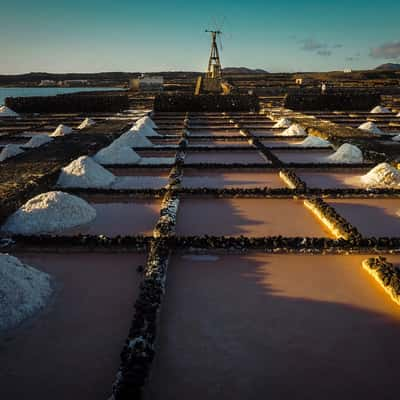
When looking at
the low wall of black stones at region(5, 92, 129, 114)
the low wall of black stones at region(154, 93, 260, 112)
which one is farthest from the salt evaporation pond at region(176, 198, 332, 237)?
the low wall of black stones at region(5, 92, 129, 114)

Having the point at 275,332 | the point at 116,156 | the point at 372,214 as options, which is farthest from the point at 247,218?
the point at 116,156

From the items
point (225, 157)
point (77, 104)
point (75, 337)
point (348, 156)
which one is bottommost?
point (75, 337)

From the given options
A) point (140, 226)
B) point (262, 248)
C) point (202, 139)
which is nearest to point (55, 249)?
point (140, 226)

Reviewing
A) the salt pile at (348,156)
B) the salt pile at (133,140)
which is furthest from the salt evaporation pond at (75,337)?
the salt pile at (133,140)

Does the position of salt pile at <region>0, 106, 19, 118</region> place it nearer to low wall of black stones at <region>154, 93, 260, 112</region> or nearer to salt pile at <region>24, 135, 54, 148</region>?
low wall of black stones at <region>154, 93, 260, 112</region>

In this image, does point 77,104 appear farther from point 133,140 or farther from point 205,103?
point 133,140

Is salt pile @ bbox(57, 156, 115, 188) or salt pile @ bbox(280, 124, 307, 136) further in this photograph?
salt pile @ bbox(280, 124, 307, 136)

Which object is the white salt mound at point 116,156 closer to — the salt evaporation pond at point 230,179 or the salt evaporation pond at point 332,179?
the salt evaporation pond at point 230,179
